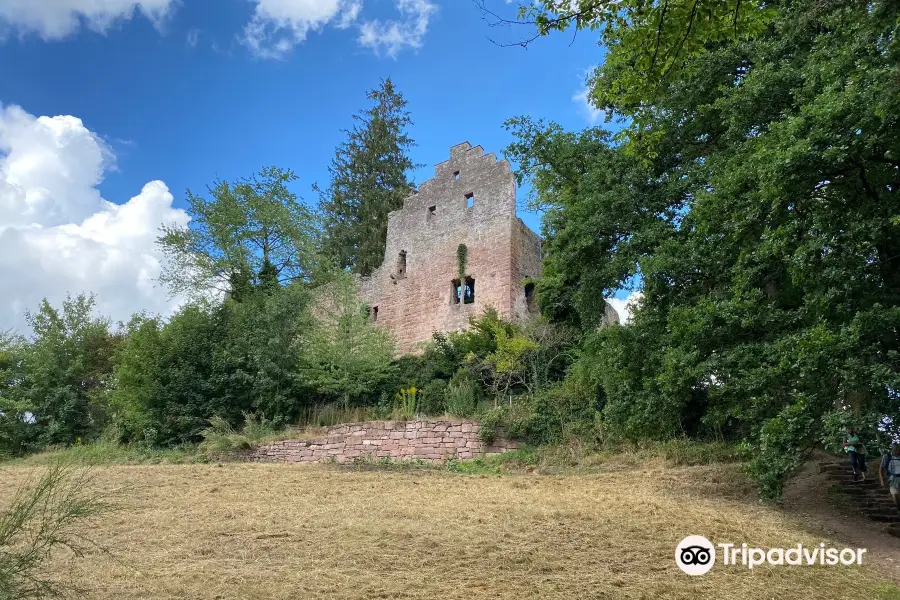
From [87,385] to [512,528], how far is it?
60.8 ft

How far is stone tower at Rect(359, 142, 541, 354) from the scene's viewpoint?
19750 millimetres

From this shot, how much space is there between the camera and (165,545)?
6461 mm

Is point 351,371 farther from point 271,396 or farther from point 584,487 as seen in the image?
point 584,487

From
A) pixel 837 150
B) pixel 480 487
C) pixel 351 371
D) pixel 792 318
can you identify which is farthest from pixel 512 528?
pixel 351 371

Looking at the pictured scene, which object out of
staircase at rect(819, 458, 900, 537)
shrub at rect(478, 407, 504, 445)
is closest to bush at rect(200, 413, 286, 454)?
shrub at rect(478, 407, 504, 445)

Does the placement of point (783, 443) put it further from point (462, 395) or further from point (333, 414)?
point (333, 414)

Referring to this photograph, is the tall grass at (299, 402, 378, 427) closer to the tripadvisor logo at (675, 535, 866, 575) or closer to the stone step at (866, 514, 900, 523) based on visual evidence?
the tripadvisor logo at (675, 535, 866, 575)

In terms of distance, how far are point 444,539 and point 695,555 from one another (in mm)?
2484

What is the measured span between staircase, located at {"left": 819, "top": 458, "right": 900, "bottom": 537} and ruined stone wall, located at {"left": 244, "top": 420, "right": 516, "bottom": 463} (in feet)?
19.0

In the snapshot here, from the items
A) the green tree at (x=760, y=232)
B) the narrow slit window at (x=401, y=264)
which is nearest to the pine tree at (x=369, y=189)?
the narrow slit window at (x=401, y=264)

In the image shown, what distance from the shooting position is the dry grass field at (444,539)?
16.8ft

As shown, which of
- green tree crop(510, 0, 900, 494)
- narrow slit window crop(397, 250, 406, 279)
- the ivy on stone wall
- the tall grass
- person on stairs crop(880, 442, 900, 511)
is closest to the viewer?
green tree crop(510, 0, 900, 494)

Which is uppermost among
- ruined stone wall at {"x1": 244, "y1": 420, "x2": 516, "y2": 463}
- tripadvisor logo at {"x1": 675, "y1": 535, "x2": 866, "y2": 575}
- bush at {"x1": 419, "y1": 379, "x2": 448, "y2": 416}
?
bush at {"x1": 419, "y1": 379, "x2": 448, "y2": 416}

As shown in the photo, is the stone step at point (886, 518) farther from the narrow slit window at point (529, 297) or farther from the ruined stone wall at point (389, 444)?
the narrow slit window at point (529, 297)
